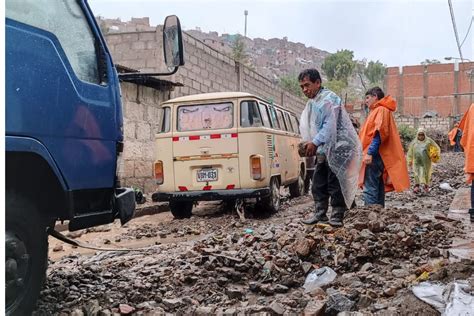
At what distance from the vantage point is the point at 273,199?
808cm

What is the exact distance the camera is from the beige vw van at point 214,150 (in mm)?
7395

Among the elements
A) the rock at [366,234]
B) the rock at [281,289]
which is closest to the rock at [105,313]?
the rock at [281,289]

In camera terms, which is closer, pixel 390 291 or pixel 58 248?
pixel 390 291

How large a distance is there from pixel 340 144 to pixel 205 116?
322cm

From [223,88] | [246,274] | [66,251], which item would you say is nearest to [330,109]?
[246,274]

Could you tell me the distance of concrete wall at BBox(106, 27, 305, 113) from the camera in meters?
10.8

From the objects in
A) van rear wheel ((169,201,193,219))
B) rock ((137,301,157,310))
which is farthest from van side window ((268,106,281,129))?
rock ((137,301,157,310))

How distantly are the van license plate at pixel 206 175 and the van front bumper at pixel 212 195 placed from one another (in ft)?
0.65

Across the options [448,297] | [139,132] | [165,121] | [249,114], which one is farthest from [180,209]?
[448,297]

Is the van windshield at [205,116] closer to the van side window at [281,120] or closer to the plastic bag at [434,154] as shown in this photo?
the van side window at [281,120]

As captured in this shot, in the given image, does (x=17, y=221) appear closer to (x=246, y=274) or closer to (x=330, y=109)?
(x=246, y=274)

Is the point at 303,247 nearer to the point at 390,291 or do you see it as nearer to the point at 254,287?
the point at 254,287

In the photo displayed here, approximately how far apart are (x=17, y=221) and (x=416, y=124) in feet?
112

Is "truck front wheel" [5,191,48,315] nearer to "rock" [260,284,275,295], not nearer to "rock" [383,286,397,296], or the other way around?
"rock" [260,284,275,295]
